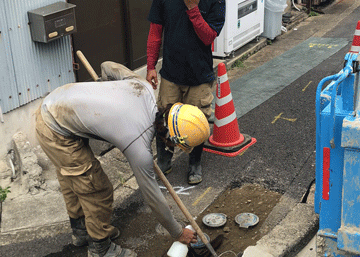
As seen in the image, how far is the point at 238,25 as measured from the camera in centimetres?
885

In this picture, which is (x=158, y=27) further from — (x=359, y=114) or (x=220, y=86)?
(x=359, y=114)

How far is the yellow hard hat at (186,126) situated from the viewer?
137 inches

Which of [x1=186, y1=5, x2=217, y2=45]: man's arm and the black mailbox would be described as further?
the black mailbox

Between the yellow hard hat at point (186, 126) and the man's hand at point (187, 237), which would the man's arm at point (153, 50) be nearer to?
the yellow hard hat at point (186, 126)

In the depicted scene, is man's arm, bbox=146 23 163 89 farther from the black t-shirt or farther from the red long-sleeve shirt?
the black t-shirt

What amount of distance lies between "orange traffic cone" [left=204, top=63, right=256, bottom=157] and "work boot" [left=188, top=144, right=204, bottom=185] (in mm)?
580

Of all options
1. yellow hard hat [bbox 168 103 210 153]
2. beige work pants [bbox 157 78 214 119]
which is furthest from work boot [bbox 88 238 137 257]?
beige work pants [bbox 157 78 214 119]

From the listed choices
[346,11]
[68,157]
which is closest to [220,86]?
[68,157]

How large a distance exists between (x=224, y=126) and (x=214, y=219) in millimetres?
1483

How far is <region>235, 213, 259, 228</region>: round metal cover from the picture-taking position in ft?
14.8

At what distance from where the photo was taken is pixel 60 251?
14.5ft

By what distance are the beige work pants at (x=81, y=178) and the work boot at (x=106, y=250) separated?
74 mm

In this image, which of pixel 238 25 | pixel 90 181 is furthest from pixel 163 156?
pixel 238 25

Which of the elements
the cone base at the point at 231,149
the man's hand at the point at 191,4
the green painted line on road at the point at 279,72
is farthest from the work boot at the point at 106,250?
the green painted line on road at the point at 279,72
